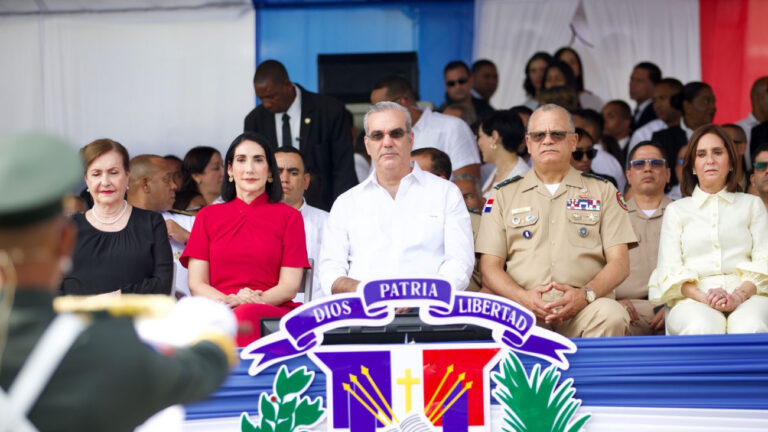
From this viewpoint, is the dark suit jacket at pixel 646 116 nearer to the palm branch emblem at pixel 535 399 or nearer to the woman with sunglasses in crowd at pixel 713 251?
the woman with sunglasses in crowd at pixel 713 251

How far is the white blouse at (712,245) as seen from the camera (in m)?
4.49

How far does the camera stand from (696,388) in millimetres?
3734

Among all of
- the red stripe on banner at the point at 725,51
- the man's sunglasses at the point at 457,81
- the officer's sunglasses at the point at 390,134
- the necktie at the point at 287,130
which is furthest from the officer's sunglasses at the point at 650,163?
the red stripe on banner at the point at 725,51

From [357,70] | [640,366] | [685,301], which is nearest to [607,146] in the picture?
[357,70]

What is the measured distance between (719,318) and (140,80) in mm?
5393

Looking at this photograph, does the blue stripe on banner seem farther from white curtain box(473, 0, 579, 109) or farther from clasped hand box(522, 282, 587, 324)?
white curtain box(473, 0, 579, 109)

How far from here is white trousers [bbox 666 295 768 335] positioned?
166 inches

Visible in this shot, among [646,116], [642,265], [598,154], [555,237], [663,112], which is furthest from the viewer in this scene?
[646,116]

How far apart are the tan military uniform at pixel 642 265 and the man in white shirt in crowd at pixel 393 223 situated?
3.61 feet

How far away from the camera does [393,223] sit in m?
4.71

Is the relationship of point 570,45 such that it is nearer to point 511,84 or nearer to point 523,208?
point 511,84

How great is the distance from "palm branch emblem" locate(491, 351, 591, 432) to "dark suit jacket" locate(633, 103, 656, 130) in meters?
4.33

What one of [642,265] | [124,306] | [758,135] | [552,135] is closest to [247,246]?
[552,135]

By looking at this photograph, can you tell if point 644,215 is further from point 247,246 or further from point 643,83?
point 643,83
